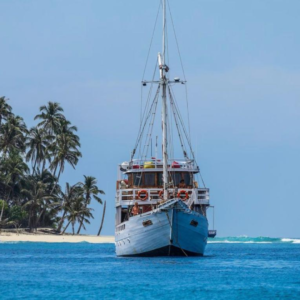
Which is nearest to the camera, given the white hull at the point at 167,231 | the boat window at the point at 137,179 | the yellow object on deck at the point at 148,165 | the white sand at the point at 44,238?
the white hull at the point at 167,231

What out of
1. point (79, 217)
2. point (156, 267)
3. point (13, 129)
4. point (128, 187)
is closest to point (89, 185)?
point (79, 217)

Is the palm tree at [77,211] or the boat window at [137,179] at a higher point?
the palm tree at [77,211]

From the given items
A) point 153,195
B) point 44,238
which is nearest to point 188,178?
point 153,195

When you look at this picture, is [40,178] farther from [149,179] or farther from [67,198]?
[149,179]

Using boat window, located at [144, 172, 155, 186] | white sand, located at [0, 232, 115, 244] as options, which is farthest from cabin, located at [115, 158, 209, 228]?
white sand, located at [0, 232, 115, 244]

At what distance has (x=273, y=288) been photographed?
48.4 metres

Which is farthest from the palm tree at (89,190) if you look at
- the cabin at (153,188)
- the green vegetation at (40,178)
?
the cabin at (153,188)

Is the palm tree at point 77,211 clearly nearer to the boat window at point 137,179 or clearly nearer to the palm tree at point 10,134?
the palm tree at point 10,134

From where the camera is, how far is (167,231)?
213 ft

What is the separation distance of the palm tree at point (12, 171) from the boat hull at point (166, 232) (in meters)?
61.9

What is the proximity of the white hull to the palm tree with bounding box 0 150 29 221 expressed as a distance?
61.6 meters

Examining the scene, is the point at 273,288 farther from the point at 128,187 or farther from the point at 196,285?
the point at 128,187

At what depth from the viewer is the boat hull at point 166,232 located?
6462cm

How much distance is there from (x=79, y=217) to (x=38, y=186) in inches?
416
